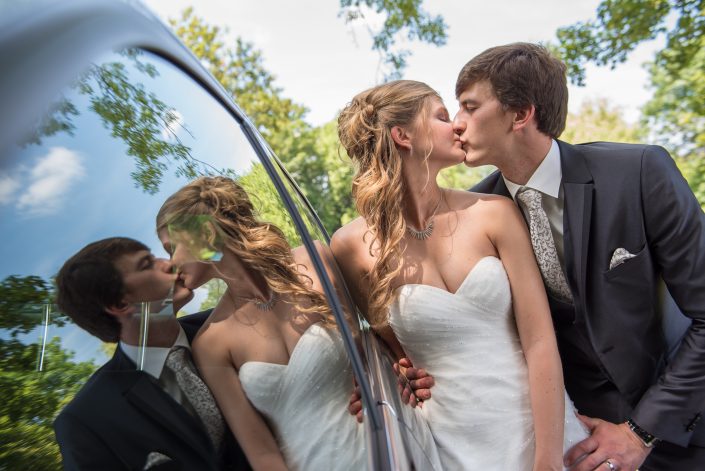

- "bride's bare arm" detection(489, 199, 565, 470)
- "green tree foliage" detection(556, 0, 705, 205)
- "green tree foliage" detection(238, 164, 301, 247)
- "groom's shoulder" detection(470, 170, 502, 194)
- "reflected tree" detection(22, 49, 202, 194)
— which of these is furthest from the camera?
"green tree foliage" detection(556, 0, 705, 205)

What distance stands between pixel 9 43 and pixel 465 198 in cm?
191

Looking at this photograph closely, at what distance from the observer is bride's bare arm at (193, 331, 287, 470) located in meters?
0.87

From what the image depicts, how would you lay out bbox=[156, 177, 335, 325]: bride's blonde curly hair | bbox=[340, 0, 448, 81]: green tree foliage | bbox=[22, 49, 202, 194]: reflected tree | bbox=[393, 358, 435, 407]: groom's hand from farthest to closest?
bbox=[340, 0, 448, 81]: green tree foliage → bbox=[393, 358, 435, 407]: groom's hand → bbox=[156, 177, 335, 325]: bride's blonde curly hair → bbox=[22, 49, 202, 194]: reflected tree

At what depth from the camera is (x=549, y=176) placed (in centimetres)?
246

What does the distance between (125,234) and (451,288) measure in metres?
1.60

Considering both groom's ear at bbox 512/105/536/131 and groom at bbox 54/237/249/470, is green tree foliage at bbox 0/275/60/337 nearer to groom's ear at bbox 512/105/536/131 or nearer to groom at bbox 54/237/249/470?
groom at bbox 54/237/249/470

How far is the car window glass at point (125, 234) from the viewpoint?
623 mm

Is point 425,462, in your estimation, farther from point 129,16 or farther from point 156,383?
point 129,16

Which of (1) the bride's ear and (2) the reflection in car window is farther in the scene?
(1) the bride's ear

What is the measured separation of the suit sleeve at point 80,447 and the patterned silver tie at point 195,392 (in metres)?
0.13

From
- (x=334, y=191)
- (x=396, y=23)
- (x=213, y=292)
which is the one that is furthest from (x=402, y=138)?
(x=334, y=191)

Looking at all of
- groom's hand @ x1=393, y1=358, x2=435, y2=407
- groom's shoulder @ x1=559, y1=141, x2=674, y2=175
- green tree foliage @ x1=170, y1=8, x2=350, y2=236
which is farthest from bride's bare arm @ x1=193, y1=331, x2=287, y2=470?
green tree foliage @ x1=170, y1=8, x2=350, y2=236

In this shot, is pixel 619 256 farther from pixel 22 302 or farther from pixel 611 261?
pixel 22 302

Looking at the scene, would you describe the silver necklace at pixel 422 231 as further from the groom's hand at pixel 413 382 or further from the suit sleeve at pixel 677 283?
the suit sleeve at pixel 677 283
